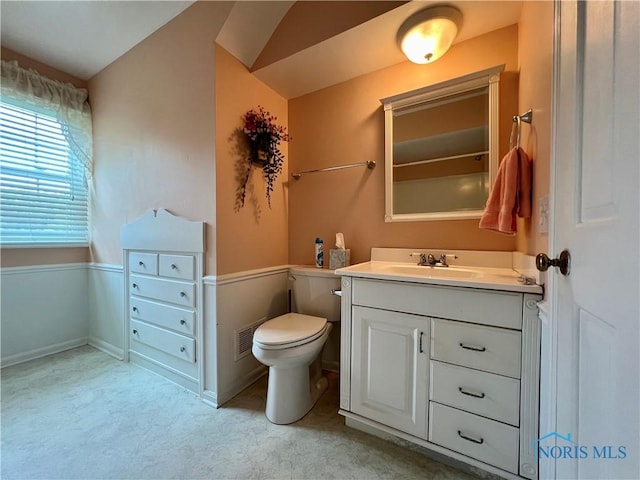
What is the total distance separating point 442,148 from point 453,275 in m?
0.82

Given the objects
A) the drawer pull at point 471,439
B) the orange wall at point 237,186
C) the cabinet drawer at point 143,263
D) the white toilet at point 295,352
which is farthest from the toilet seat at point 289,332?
the cabinet drawer at point 143,263

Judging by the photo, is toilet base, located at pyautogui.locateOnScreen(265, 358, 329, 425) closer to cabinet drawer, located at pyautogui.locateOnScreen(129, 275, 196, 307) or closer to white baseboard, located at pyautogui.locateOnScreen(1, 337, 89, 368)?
cabinet drawer, located at pyautogui.locateOnScreen(129, 275, 196, 307)

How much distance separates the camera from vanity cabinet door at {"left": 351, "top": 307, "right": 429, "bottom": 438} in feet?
3.68

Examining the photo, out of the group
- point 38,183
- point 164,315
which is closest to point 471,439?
point 164,315

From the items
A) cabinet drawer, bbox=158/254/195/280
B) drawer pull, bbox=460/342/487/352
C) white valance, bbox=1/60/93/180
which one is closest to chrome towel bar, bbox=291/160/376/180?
cabinet drawer, bbox=158/254/195/280

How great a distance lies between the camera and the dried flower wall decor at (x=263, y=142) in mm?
1694

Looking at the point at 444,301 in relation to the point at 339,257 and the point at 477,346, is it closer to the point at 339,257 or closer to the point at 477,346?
the point at 477,346

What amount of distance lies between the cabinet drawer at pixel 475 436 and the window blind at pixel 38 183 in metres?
3.06

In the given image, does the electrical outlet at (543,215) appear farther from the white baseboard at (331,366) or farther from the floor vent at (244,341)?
the floor vent at (244,341)

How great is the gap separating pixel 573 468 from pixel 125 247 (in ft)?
8.59

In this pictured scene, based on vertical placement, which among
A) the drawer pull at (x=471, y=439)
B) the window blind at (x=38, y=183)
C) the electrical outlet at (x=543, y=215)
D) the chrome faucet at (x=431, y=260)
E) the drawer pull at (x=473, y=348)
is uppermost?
the window blind at (x=38, y=183)

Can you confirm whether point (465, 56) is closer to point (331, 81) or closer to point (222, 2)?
point (331, 81)

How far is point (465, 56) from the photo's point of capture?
4.95 ft

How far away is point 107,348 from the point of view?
2172mm
